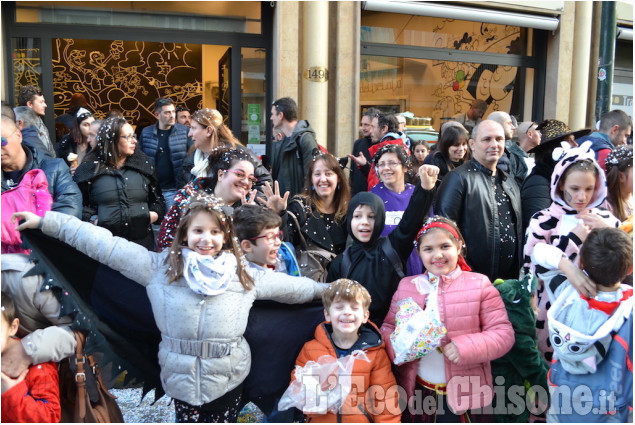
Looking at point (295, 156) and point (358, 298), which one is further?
point (295, 156)

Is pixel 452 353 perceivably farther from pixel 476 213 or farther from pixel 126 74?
pixel 126 74

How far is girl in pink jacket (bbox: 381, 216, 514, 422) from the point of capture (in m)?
3.06

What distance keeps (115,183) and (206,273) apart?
2.05 meters

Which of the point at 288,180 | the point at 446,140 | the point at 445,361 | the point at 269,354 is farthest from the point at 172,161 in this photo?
the point at 445,361

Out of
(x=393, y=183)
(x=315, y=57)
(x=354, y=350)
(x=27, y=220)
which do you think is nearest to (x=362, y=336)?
(x=354, y=350)

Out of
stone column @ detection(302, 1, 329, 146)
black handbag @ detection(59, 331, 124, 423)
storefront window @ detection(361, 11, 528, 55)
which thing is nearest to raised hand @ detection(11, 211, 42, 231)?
black handbag @ detection(59, 331, 124, 423)

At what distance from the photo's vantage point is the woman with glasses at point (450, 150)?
17.3 feet

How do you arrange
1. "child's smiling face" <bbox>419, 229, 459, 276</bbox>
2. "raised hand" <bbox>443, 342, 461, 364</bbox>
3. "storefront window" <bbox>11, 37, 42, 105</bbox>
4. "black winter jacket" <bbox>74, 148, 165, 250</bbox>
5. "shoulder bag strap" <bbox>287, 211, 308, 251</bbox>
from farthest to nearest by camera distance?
"storefront window" <bbox>11, 37, 42, 105</bbox>, "black winter jacket" <bbox>74, 148, 165, 250</bbox>, "shoulder bag strap" <bbox>287, 211, 308, 251</bbox>, "child's smiling face" <bbox>419, 229, 459, 276</bbox>, "raised hand" <bbox>443, 342, 461, 364</bbox>

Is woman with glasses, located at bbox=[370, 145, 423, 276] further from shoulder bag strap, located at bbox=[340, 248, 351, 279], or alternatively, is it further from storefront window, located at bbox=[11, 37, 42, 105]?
storefront window, located at bbox=[11, 37, 42, 105]

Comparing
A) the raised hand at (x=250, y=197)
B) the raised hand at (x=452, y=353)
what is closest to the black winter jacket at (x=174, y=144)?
the raised hand at (x=250, y=197)

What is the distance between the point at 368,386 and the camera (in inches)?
120

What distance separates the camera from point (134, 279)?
3084 millimetres

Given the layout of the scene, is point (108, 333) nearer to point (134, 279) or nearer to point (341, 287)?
point (134, 279)

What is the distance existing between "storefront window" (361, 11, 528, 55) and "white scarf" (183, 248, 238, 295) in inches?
268
